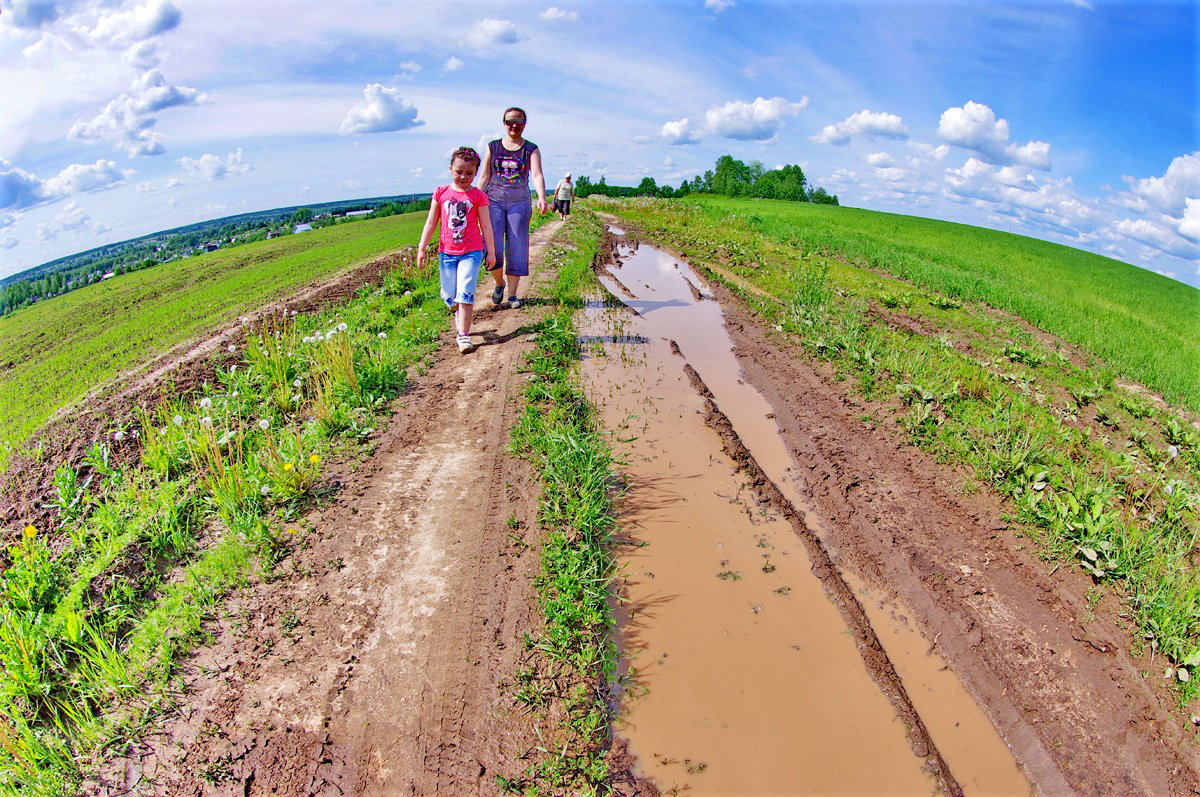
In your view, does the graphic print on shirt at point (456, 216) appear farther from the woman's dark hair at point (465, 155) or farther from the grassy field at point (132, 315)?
the grassy field at point (132, 315)

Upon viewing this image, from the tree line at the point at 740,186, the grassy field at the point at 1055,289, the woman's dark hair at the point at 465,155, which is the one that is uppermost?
the tree line at the point at 740,186

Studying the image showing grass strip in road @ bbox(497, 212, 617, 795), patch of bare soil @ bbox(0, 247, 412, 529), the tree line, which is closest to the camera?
grass strip in road @ bbox(497, 212, 617, 795)

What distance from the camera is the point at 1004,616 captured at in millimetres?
3363

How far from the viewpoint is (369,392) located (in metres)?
5.23

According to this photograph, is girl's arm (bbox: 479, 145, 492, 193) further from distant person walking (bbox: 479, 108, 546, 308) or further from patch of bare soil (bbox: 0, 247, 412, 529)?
patch of bare soil (bbox: 0, 247, 412, 529)

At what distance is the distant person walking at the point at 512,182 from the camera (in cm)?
666

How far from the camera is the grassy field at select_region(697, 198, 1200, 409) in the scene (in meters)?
7.52

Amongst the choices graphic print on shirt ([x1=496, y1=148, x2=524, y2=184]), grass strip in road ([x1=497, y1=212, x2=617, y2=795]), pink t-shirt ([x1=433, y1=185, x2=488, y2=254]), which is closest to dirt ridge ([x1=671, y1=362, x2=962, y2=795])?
grass strip in road ([x1=497, y1=212, x2=617, y2=795])

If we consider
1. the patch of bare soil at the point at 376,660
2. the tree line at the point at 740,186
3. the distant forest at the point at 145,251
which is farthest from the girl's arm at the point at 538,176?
the tree line at the point at 740,186

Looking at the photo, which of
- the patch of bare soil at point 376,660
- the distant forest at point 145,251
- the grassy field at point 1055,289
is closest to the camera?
the patch of bare soil at point 376,660

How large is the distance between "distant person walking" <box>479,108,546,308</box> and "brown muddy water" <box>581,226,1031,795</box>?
11.0 ft

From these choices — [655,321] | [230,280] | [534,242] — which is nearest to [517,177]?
[655,321]

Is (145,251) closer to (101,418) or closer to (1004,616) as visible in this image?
(101,418)

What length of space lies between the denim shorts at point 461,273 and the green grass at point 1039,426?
13.9 ft
